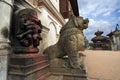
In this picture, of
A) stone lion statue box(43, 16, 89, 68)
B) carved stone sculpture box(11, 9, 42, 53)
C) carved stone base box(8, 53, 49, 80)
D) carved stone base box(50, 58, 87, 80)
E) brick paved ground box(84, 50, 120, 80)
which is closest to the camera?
carved stone base box(8, 53, 49, 80)

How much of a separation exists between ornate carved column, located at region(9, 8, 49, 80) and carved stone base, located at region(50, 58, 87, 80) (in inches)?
22.8

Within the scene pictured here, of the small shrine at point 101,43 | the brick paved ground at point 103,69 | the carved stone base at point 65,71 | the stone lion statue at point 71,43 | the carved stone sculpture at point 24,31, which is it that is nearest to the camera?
the carved stone sculpture at point 24,31

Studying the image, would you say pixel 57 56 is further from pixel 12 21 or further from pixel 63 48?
pixel 12 21

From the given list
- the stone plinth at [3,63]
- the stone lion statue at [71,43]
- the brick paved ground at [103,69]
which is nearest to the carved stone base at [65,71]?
the stone lion statue at [71,43]

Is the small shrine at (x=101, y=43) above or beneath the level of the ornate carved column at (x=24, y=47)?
above

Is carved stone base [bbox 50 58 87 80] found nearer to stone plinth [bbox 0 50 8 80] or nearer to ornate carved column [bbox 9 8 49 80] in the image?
ornate carved column [bbox 9 8 49 80]

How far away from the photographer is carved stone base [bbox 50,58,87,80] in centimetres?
222

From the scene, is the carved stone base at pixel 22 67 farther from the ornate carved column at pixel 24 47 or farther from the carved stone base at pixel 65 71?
the carved stone base at pixel 65 71

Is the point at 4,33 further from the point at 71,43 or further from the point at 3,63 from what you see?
the point at 71,43

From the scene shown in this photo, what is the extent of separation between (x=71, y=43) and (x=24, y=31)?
1.00 m

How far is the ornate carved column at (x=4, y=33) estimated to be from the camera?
1533mm

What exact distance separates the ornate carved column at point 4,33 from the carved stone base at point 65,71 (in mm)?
1068

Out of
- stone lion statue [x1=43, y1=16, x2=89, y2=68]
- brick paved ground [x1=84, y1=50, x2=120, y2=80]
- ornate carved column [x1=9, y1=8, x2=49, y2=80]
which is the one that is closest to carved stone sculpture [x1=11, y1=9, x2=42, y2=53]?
ornate carved column [x1=9, y1=8, x2=49, y2=80]

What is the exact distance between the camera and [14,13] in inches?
75.5
